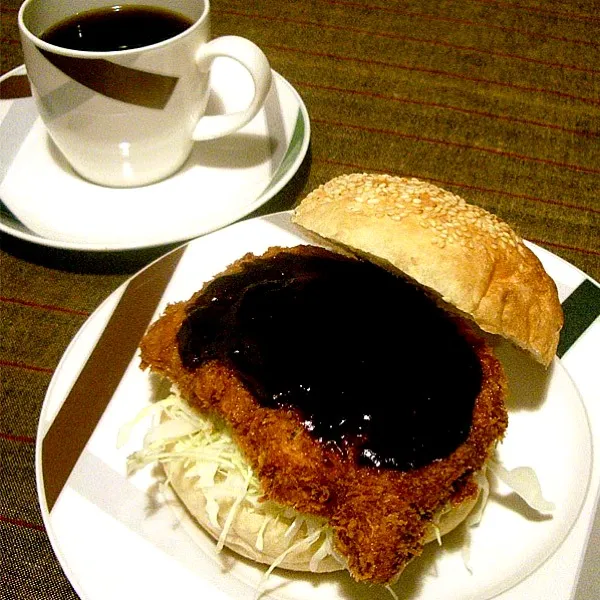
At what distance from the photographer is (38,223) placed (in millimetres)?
1561

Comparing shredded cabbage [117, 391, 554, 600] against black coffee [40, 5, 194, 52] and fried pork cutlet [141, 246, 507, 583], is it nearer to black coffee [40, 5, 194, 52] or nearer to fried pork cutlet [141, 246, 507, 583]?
fried pork cutlet [141, 246, 507, 583]

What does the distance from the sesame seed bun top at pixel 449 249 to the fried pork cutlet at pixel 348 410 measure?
0.09 meters

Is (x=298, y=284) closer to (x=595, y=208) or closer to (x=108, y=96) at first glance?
(x=108, y=96)

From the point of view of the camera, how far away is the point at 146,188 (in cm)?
168

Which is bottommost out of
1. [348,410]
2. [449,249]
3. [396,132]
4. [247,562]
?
[247,562]

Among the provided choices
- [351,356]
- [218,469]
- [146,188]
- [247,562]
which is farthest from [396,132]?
[247,562]

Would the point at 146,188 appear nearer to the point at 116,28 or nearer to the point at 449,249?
the point at 116,28

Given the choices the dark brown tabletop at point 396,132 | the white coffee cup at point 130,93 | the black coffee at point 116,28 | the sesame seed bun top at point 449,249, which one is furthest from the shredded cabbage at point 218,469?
the black coffee at point 116,28

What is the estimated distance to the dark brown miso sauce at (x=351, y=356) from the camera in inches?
41.0

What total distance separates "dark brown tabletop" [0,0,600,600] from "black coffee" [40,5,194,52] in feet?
1.23

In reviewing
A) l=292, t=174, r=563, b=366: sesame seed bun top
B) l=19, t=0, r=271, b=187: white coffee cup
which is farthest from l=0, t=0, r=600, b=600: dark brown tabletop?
l=292, t=174, r=563, b=366: sesame seed bun top

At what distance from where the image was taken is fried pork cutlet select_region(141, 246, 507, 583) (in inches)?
39.9

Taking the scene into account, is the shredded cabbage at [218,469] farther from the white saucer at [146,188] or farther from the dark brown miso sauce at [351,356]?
the white saucer at [146,188]

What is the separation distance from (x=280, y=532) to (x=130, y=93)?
1.00 meters
